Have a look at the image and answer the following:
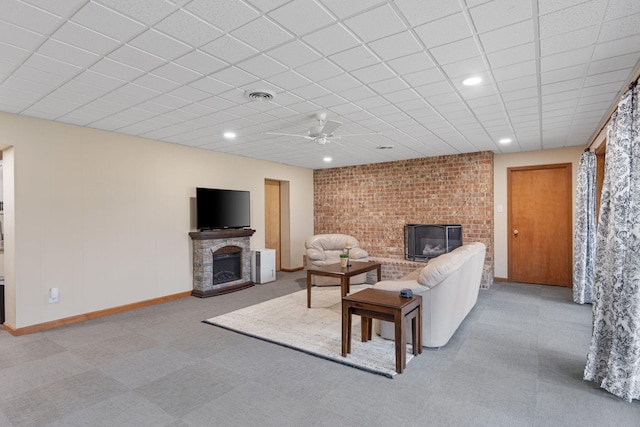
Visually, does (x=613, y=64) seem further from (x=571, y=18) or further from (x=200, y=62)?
(x=200, y=62)

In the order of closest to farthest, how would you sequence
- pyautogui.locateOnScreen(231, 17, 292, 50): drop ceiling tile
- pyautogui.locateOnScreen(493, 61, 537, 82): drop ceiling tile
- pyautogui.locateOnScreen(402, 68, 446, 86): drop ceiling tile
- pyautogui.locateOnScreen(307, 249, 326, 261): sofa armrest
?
pyautogui.locateOnScreen(231, 17, 292, 50): drop ceiling tile < pyautogui.locateOnScreen(493, 61, 537, 82): drop ceiling tile < pyautogui.locateOnScreen(402, 68, 446, 86): drop ceiling tile < pyautogui.locateOnScreen(307, 249, 326, 261): sofa armrest

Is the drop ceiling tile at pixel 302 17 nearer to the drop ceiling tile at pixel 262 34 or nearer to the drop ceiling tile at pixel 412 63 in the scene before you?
the drop ceiling tile at pixel 262 34

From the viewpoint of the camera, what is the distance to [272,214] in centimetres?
782

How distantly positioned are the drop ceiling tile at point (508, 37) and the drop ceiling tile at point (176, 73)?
216 centimetres

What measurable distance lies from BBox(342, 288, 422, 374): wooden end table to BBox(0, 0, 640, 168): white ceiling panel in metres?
1.93

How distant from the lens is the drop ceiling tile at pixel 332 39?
6.95 ft

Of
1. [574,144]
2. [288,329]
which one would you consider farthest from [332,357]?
[574,144]

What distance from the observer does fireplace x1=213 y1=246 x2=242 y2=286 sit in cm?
581

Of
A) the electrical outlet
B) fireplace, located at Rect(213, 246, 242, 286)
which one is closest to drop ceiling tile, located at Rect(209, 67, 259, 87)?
the electrical outlet

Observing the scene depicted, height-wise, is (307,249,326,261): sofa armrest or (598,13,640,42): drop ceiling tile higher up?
(598,13,640,42): drop ceiling tile

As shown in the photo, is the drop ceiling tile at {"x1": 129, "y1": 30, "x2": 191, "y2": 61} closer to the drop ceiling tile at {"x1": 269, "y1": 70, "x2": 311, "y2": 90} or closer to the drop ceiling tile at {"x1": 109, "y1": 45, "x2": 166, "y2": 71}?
the drop ceiling tile at {"x1": 109, "y1": 45, "x2": 166, "y2": 71}

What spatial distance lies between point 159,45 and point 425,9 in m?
1.72

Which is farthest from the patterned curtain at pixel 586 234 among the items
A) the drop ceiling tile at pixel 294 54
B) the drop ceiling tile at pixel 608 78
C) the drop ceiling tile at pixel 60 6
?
the drop ceiling tile at pixel 60 6

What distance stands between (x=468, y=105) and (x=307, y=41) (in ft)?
6.96
